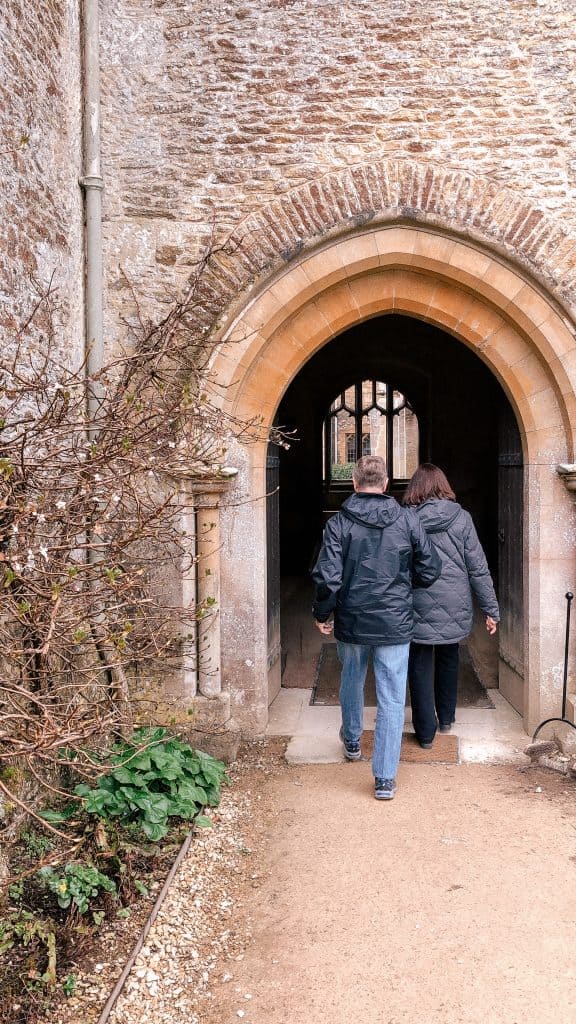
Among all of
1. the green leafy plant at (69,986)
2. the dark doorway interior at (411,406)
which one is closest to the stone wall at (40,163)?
the green leafy plant at (69,986)

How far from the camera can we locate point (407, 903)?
3189mm

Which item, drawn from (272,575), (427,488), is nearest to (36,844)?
(272,575)

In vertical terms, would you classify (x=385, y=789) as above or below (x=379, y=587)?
below

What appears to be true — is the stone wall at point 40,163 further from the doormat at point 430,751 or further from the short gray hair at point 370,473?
the doormat at point 430,751

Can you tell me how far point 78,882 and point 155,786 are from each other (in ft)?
2.71

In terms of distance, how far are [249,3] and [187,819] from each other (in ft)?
15.9

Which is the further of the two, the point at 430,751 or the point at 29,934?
the point at 430,751

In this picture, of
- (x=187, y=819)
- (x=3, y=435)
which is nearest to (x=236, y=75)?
(x=3, y=435)

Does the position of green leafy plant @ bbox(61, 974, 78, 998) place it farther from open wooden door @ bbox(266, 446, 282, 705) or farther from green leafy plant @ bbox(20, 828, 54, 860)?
open wooden door @ bbox(266, 446, 282, 705)

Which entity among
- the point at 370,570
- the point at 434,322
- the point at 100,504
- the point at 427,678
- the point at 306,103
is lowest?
the point at 427,678

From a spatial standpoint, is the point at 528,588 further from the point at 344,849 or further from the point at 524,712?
the point at 344,849

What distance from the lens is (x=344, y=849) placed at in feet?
12.0

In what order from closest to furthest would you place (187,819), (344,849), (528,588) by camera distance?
1. (344,849)
2. (187,819)
3. (528,588)

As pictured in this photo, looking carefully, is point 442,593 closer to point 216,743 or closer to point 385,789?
point 385,789
